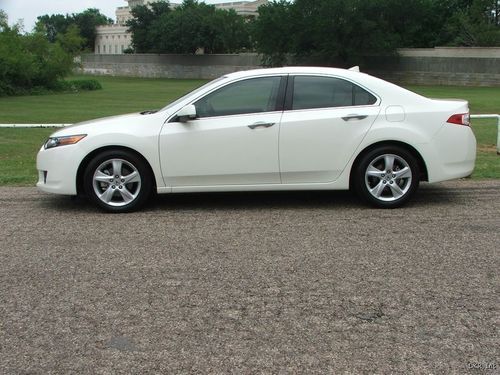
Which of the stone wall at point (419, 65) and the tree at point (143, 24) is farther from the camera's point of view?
the tree at point (143, 24)

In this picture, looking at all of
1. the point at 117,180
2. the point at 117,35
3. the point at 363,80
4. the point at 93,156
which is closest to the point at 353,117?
the point at 363,80

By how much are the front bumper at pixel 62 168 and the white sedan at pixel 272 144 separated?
0.01 metres

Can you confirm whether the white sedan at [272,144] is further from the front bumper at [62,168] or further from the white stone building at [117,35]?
the white stone building at [117,35]

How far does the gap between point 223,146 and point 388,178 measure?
1.93 meters

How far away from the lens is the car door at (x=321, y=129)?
22.3ft

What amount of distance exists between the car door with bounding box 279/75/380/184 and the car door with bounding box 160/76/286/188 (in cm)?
15

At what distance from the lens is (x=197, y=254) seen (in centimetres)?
534

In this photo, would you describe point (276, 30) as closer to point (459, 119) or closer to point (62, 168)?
point (459, 119)

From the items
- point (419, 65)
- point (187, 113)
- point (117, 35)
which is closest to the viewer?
point (187, 113)

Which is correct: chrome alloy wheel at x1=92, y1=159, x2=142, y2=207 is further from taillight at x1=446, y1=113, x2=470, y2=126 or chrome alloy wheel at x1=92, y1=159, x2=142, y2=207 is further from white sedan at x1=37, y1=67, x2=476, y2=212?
taillight at x1=446, y1=113, x2=470, y2=126

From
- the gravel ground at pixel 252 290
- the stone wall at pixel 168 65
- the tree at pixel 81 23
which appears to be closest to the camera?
the gravel ground at pixel 252 290

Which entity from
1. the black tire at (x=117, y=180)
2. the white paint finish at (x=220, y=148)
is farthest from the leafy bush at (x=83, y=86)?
the white paint finish at (x=220, y=148)

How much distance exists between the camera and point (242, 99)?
6977mm

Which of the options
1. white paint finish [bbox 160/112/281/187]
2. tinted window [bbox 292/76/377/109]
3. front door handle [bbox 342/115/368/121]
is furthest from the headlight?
front door handle [bbox 342/115/368/121]
